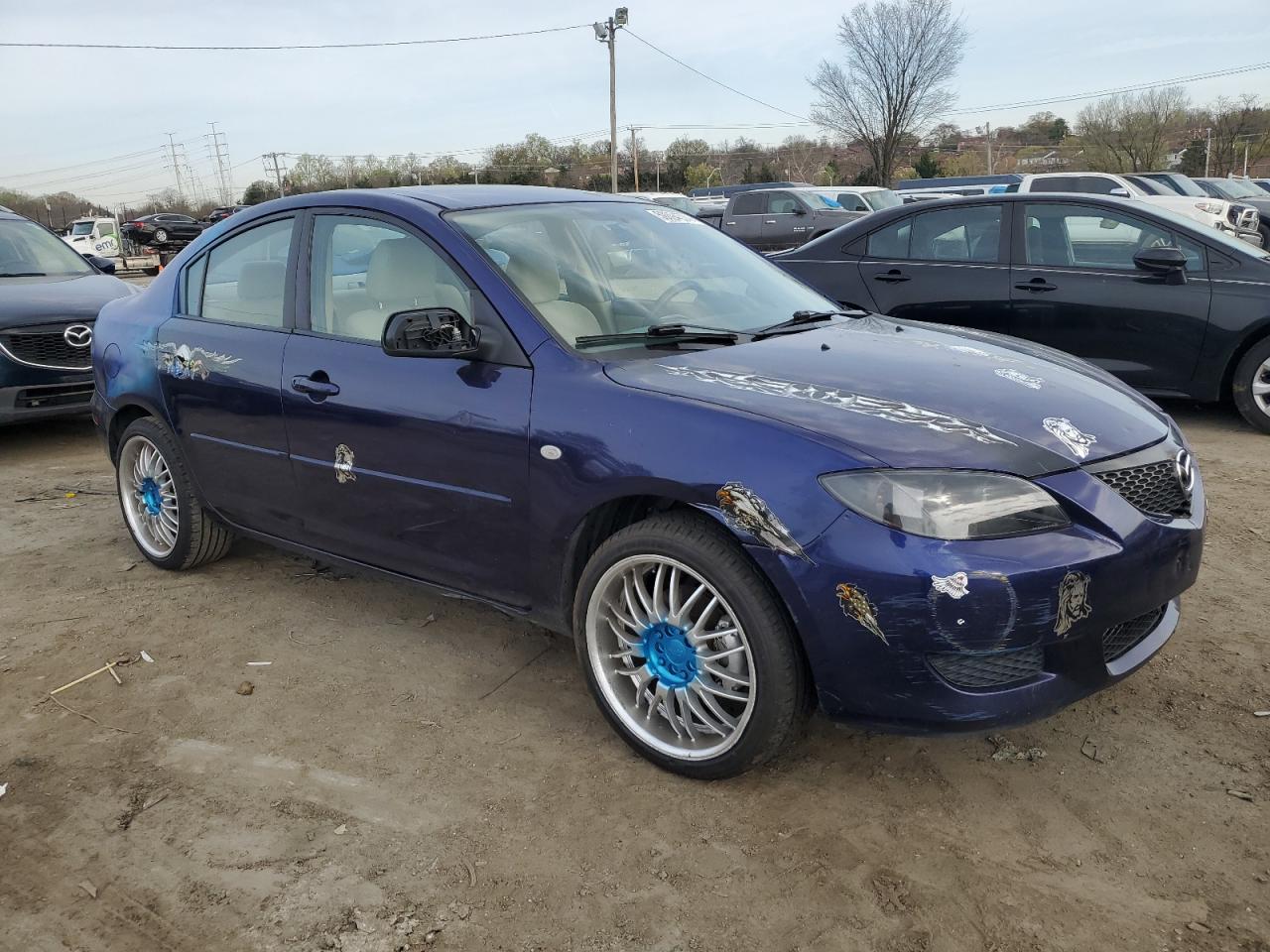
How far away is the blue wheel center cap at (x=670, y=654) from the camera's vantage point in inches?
110

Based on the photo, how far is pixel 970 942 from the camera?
7.18ft

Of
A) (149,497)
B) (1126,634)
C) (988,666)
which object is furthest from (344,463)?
(1126,634)

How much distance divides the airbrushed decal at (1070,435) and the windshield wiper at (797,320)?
1004mm

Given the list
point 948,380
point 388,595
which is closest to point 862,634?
point 948,380

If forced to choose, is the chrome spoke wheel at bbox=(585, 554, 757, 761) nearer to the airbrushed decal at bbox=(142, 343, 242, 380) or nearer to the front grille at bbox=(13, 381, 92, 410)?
the airbrushed decal at bbox=(142, 343, 242, 380)

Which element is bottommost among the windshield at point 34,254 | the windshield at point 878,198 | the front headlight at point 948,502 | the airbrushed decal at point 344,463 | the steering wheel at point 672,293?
the airbrushed decal at point 344,463

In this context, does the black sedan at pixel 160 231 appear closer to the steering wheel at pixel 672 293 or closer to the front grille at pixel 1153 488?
the steering wheel at pixel 672 293

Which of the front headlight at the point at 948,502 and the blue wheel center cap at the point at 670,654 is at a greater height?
the front headlight at the point at 948,502

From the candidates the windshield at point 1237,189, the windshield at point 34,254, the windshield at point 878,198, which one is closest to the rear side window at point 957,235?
the windshield at point 34,254

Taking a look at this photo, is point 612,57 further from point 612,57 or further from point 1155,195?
point 1155,195

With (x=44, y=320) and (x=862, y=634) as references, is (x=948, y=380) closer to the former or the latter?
(x=862, y=634)

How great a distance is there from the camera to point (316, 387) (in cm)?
358

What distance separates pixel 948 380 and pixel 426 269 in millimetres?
1741

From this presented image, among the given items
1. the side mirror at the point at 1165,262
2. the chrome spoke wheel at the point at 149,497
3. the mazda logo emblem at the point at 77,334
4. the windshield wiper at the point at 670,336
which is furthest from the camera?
the mazda logo emblem at the point at 77,334
